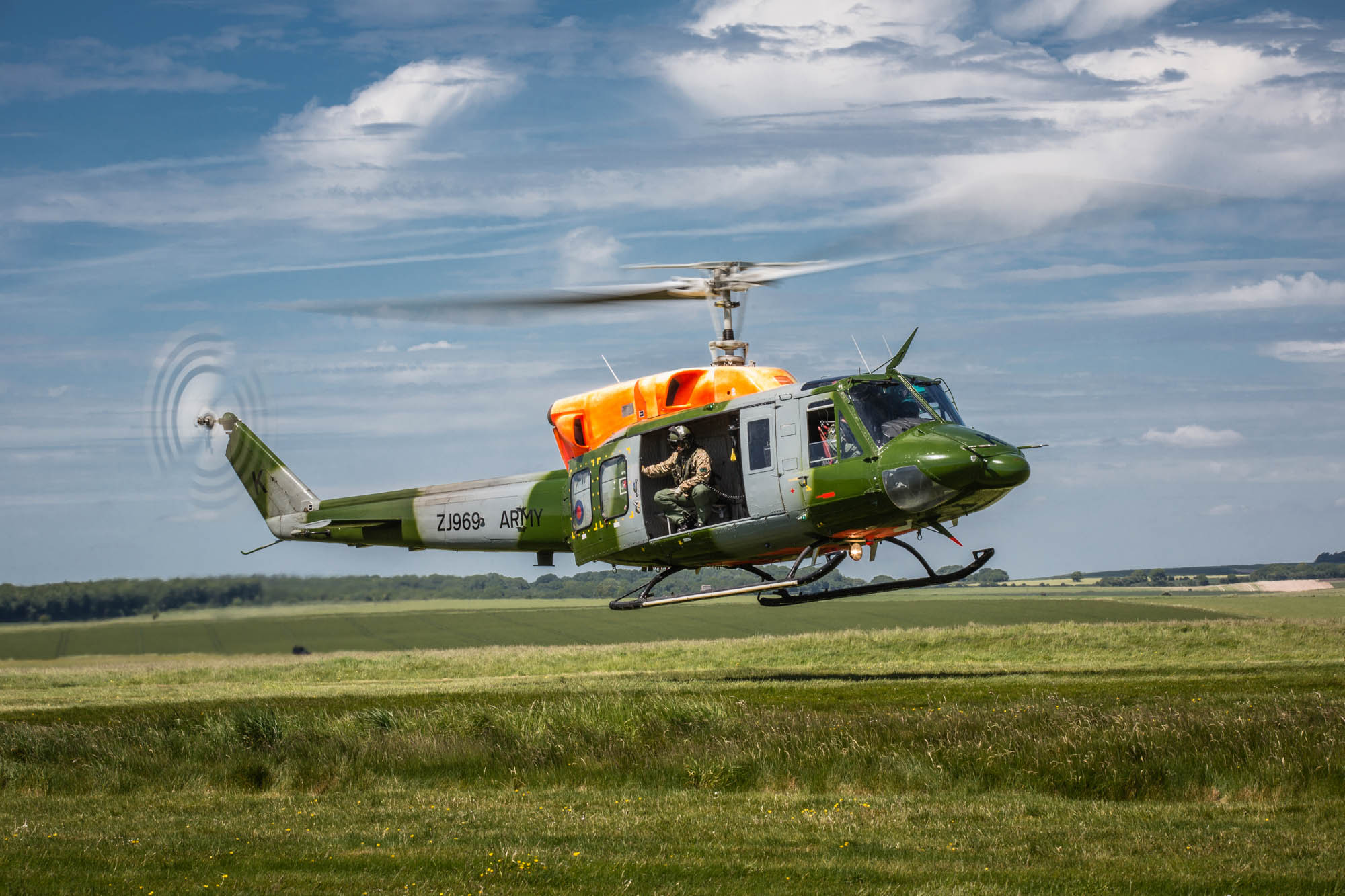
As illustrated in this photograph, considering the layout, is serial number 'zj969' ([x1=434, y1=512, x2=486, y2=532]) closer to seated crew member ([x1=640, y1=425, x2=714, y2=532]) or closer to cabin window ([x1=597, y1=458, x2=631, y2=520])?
cabin window ([x1=597, y1=458, x2=631, y2=520])

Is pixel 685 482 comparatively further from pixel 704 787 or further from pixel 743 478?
pixel 704 787

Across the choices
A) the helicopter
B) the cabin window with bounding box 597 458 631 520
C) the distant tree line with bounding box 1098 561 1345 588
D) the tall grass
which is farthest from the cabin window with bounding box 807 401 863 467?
the distant tree line with bounding box 1098 561 1345 588

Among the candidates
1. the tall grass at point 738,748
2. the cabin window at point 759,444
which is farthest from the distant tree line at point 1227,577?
the tall grass at point 738,748

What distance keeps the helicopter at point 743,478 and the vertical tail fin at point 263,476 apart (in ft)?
15.3

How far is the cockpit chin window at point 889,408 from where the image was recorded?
23.2 meters

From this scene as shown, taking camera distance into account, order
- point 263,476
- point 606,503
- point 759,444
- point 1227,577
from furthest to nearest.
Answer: point 1227,577 → point 263,476 → point 606,503 → point 759,444

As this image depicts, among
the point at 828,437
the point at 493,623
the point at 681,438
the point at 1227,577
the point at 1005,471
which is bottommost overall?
the point at 1227,577

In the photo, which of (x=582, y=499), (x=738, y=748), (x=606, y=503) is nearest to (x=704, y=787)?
(x=738, y=748)

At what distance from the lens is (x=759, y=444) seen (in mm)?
24359

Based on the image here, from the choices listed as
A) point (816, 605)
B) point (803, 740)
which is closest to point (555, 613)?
point (816, 605)

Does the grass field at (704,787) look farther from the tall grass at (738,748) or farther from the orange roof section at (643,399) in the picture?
the orange roof section at (643,399)

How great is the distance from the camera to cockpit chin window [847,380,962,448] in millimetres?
23203

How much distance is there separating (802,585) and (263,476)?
16916 mm

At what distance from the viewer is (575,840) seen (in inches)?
497
